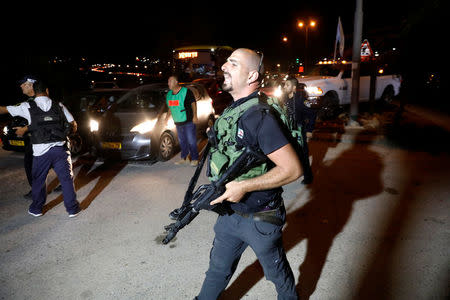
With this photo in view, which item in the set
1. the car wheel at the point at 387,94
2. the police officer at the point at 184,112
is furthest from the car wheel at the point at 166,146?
the car wheel at the point at 387,94

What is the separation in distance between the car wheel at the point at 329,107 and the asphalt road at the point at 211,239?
498 centimetres

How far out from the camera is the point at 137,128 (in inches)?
258

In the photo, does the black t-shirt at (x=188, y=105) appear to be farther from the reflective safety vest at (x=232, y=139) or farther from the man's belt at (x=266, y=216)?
the man's belt at (x=266, y=216)

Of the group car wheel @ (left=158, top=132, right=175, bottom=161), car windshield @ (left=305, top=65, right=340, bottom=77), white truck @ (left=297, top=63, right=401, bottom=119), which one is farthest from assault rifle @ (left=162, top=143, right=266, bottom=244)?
Answer: car windshield @ (left=305, top=65, right=340, bottom=77)

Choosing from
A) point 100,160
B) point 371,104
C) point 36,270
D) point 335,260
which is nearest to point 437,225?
point 335,260

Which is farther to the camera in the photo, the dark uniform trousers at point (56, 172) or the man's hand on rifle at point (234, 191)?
the dark uniform trousers at point (56, 172)

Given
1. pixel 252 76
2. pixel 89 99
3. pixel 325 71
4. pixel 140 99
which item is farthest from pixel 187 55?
pixel 252 76

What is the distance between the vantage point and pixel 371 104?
11125 millimetres

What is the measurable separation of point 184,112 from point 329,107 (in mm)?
6401

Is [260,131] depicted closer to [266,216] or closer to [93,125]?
[266,216]

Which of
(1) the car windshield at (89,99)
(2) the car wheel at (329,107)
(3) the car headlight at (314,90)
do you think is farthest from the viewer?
(2) the car wheel at (329,107)

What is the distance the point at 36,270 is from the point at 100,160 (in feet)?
13.3

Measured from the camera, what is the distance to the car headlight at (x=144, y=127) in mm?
6532

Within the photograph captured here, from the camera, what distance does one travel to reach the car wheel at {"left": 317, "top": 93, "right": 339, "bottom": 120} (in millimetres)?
10742
